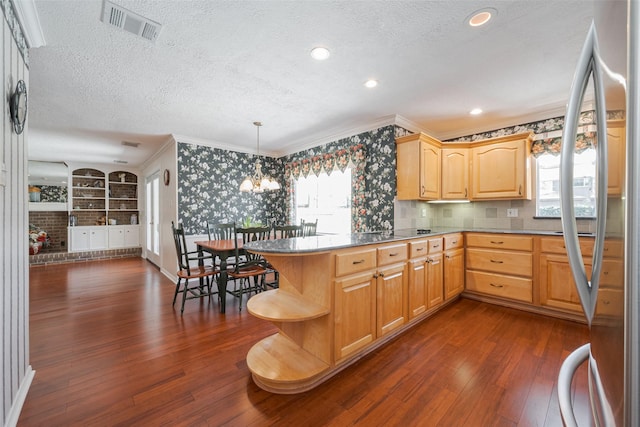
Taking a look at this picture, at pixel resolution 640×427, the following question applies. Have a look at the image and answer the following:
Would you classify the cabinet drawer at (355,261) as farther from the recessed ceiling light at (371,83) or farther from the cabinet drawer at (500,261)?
the cabinet drawer at (500,261)

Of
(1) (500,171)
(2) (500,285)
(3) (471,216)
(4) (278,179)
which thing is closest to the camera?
(2) (500,285)

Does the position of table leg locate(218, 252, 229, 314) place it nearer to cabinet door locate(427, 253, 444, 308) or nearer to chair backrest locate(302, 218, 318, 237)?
chair backrest locate(302, 218, 318, 237)

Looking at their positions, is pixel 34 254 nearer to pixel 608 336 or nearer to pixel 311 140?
pixel 311 140

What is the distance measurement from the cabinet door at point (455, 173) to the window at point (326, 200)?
143 cm

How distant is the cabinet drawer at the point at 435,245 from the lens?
290cm

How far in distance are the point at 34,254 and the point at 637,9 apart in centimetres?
889

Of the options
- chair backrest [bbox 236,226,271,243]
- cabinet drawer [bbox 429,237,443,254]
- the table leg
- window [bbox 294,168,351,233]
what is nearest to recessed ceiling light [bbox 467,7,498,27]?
cabinet drawer [bbox 429,237,443,254]

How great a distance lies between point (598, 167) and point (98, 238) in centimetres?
905

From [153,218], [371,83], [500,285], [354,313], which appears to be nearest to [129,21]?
[371,83]

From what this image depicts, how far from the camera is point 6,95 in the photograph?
4.85 ft

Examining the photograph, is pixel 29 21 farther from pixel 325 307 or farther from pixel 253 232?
pixel 325 307

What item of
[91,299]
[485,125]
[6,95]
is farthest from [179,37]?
[485,125]

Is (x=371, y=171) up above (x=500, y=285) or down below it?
above

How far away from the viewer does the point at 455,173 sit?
379cm
